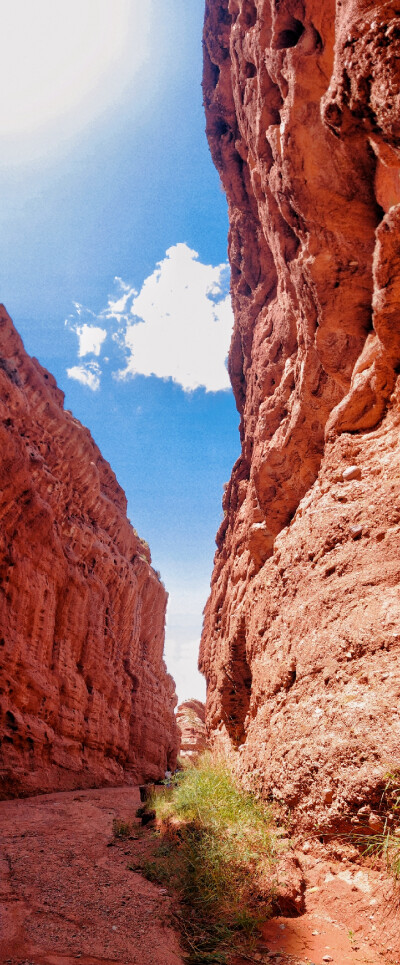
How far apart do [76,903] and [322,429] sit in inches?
278

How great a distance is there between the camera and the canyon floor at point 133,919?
3.26 m

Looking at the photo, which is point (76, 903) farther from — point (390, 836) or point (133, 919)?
point (390, 836)

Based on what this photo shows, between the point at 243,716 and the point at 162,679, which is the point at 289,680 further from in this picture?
the point at 162,679

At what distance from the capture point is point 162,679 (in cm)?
2627

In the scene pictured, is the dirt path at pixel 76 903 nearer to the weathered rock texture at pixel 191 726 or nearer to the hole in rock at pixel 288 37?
the hole in rock at pixel 288 37

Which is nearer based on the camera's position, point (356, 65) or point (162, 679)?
point (356, 65)

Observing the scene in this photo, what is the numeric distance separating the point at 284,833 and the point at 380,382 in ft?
18.6

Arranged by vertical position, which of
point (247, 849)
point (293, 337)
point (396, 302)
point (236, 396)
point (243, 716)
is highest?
point (236, 396)

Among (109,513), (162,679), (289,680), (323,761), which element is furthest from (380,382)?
(162,679)

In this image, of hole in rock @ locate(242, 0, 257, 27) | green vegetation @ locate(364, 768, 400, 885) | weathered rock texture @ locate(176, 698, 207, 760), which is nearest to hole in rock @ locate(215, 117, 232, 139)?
hole in rock @ locate(242, 0, 257, 27)

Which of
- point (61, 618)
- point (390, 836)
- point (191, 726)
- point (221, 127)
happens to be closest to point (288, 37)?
point (221, 127)

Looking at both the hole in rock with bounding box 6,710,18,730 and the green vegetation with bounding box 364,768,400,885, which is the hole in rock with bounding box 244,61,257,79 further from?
Answer: the hole in rock with bounding box 6,710,18,730

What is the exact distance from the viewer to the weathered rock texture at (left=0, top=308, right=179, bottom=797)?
13.0 m

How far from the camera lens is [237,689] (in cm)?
1025
